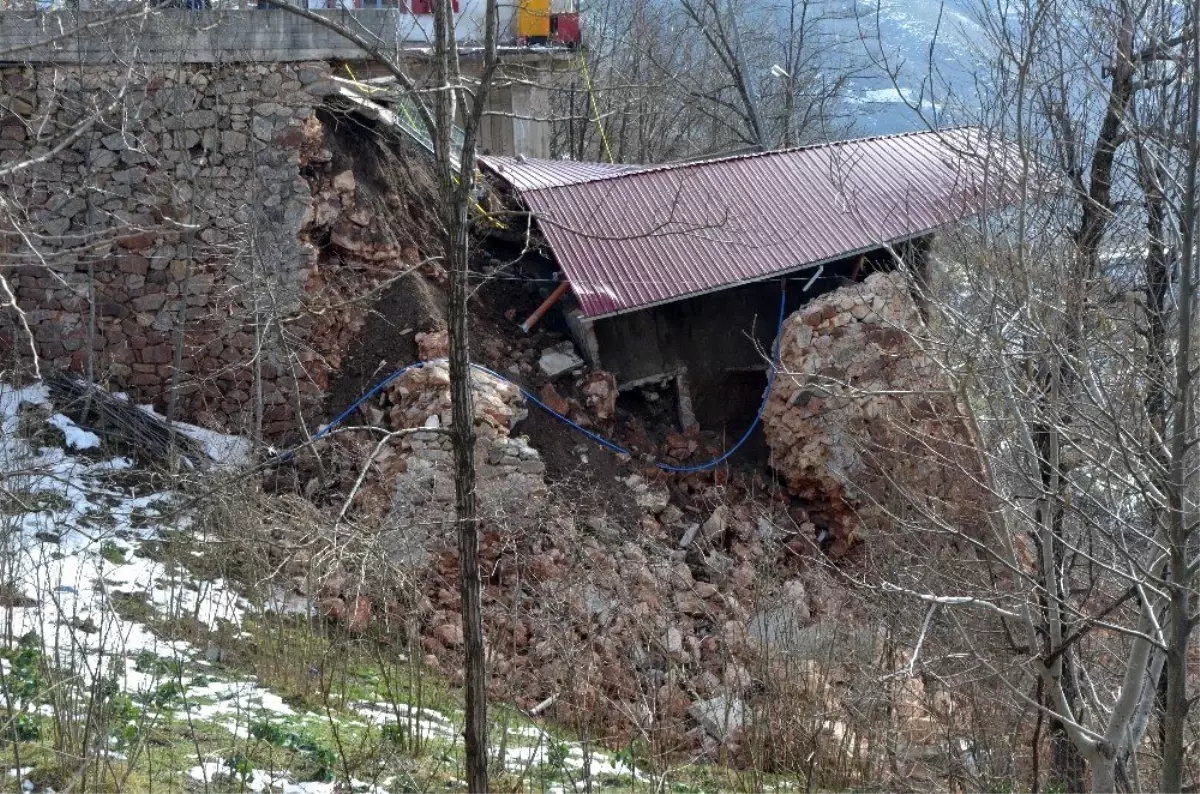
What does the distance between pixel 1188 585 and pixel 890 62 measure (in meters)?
4.05

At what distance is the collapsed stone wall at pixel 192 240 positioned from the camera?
1109 cm

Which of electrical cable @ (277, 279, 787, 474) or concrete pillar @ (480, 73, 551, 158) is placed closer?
electrical cable @ (277, 279, 787, 474)

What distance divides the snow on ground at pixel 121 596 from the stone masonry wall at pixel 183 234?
2.19ft

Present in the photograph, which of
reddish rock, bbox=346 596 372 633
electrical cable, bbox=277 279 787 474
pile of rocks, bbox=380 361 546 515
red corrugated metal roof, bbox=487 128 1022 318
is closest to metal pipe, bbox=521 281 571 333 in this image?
red corrugated metal roof, bbox=487 128 1022 318

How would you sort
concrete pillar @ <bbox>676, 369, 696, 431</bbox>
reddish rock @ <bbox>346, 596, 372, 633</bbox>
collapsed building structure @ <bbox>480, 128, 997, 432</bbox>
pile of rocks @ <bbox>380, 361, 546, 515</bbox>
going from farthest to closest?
concrete pillar @ <bbox>676, 369, 696, 431</bbox>
collapsed building structure @ <bbox>480, 128, 997, 432</bbox>
pile of rocks @ <bbox>380, 361, 546, 515</bbox>
reddish rock @ <bbox>346, 596, 372, 633</bbox>

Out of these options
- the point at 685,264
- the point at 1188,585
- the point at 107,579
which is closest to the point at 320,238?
the point at 685,264

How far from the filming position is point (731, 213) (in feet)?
41.3

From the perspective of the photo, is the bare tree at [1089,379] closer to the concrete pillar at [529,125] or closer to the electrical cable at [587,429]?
the electrical cable at [587,429]

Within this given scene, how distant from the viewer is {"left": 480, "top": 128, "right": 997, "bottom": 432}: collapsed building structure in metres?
12.0

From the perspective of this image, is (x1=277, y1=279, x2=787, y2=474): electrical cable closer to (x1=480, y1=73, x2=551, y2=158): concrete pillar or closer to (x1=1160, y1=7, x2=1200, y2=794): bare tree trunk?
(x1=480, y1=73, x2=551, y2=158): concrete pillar

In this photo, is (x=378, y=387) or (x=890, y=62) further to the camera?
(x=378, y=387)

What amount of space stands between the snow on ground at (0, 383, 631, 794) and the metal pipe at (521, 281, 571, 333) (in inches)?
114

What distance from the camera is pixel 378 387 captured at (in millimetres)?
11227

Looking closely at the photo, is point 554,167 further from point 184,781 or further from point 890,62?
point 184,781
